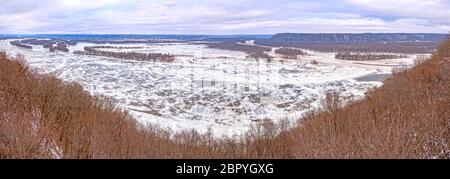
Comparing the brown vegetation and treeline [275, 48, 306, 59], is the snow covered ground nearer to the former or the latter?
the brown vegetation

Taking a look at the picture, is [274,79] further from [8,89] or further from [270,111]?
[8,89]

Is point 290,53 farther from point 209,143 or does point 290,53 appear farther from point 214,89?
point 209,143

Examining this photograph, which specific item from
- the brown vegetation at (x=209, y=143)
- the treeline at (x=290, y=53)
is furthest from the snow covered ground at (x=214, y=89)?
the treeline at (x=290, y=53)

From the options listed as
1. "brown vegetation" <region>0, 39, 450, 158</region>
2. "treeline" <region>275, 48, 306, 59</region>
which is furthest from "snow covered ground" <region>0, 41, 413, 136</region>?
"treeline" <region>275, 48, 306, 59</region>

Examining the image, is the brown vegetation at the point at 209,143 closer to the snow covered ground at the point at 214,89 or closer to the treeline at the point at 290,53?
the snow covered ground at the point at 214,89

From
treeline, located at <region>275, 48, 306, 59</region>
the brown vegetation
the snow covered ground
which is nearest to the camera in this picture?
the brown vegetation

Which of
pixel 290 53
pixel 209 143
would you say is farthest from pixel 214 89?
pixel 290 53

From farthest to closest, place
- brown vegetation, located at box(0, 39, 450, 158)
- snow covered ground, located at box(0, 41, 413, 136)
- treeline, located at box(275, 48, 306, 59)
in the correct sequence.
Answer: treeline, located at box(275, 48, 306, 59) < snow covered ground, located at box(0, 41, 413, 136) < brown vegetation, located at box(0, 39, 450, 158)
